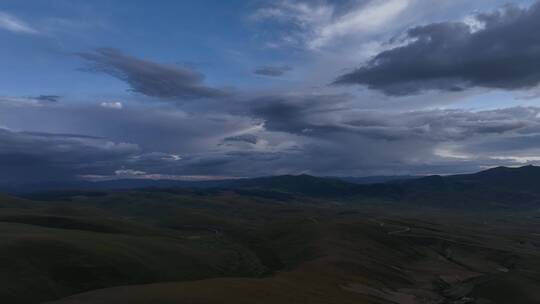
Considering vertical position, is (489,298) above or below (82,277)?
below

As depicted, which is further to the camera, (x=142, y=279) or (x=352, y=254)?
(x=352, y=254)

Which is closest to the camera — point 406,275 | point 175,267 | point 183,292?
point 183,292

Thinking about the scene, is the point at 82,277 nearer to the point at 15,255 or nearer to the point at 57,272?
the point at 57,272

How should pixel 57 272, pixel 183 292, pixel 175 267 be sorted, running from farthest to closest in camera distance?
pixel 175 267 → pixel 57 272 → pixel 183 292

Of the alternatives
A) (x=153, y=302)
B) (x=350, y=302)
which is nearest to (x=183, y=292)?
(x=153, y=302)

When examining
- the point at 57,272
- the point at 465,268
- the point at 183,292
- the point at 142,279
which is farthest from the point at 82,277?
the point at 465,268

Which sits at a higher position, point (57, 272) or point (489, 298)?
point (57, 272)

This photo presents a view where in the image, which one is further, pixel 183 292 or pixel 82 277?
pixel 82 277

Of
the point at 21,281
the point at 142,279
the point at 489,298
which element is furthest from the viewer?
the point at 489,298

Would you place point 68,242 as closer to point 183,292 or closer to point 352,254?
point 183,292
